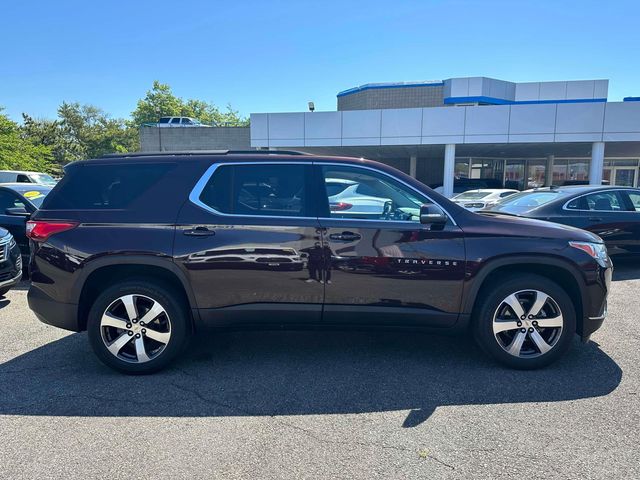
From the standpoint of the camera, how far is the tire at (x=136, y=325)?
12.1ft

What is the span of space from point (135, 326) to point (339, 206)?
1.98m

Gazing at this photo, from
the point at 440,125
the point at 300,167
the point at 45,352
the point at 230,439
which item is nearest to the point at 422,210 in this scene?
the point at 300,167

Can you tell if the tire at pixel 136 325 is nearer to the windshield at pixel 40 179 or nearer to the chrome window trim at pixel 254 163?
the chrome window trim at pixel 254 163

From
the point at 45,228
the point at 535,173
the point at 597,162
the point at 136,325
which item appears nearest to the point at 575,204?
the point at 136,325

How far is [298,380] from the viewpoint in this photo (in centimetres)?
363

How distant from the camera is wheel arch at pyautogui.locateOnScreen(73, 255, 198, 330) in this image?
3.64 meters

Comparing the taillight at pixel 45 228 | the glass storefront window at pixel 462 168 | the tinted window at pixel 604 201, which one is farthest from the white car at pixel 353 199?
the glass storefront window at pixel 462 168

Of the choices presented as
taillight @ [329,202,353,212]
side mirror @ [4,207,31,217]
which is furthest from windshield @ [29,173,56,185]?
taillight @ [329,202,353,212]

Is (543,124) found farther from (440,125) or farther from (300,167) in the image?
(300,167)

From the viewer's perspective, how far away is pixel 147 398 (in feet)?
11.1

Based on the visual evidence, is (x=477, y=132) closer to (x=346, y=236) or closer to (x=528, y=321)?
(x=528, y=321)

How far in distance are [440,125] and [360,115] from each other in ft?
11.7

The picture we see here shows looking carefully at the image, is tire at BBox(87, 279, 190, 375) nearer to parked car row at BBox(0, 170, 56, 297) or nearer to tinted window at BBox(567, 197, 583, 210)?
parked car row at BBox(0, 170, 56, 297)

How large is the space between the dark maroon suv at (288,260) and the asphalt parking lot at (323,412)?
0.37 metres
